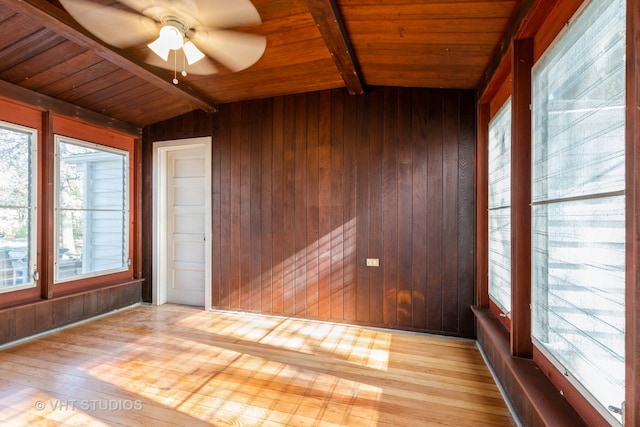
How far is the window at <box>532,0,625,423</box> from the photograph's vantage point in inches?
45.4

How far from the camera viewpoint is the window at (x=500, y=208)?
95.2 inches

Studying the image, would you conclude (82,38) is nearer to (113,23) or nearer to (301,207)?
(113,23)

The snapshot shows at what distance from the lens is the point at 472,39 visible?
7.64ft

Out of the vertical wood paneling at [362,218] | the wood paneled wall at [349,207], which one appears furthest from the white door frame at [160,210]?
the vertical wood paneling at [362,218]

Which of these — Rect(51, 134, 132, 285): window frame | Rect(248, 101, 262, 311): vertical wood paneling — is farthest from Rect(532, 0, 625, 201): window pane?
Rect(51, 134, 132, 285): window frame

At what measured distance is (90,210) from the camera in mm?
3859

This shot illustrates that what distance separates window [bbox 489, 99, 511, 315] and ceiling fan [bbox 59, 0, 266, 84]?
201 centimetres

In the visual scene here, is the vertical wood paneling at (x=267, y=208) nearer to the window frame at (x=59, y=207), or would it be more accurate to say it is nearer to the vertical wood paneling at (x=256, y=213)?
the vertical wood paneling at (x=256, y=213)

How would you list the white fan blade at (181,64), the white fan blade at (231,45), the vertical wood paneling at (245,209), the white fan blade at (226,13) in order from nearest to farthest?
1. the white fan blade at (226,13)
2. the white fan blade at (231,45)
3. the white fan blade at (181,64)
4. the vertical wood paneling at (245,209)

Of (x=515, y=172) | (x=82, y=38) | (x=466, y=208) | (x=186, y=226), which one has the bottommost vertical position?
(x=186, y=226)

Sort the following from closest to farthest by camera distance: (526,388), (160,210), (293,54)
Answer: (526,388) < (293,54) < (160,210)

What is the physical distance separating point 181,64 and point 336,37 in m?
1.51

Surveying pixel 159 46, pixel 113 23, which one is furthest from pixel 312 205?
pixel 113 23

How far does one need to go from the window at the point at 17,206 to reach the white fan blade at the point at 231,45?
7.68 feet
